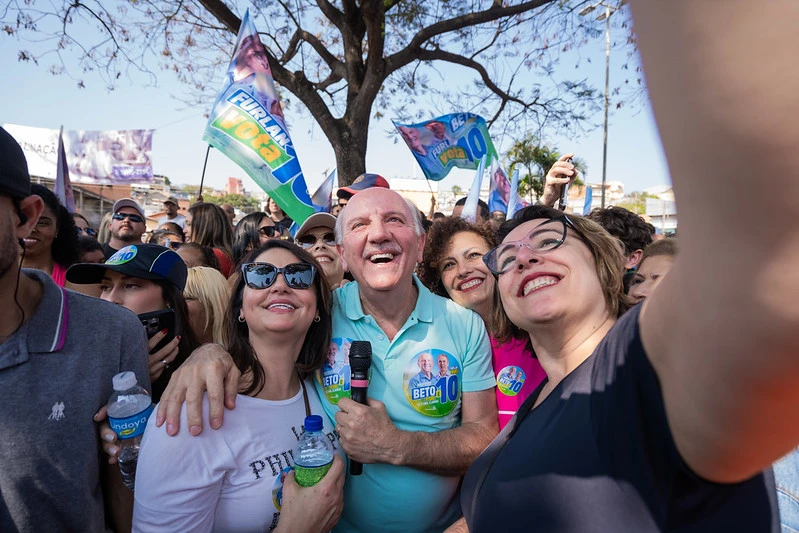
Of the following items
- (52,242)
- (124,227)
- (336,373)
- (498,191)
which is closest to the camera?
(336,373)

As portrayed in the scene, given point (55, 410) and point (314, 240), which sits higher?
point (314, 240)

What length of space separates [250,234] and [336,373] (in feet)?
10.0

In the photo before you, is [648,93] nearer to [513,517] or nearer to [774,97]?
[774,97]

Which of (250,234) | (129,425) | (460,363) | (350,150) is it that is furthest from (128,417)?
(350,150)

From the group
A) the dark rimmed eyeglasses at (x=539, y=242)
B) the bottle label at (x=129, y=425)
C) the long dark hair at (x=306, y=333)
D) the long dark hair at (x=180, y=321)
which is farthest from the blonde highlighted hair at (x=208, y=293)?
the dark rimmed eyeglasses at (x=539, y=242)

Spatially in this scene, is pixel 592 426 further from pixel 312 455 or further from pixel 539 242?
pixel 312 455

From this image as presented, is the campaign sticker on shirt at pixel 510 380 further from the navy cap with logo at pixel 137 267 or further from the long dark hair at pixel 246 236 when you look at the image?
the long dark hair at pixel 246 236

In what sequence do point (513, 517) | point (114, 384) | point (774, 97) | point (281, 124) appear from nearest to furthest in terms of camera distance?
point (774, 97) → point (513, 517) → point (114, 384) → point (281, 124)

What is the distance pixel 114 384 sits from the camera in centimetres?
168

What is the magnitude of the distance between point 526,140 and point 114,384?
1025 cm

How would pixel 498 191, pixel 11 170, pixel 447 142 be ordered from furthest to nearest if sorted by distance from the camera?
pixel 447 142 < pixel 498 191 < pixel 11 170

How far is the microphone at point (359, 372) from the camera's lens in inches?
76.4

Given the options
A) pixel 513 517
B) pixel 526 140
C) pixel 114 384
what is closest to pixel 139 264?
pixel 114 384

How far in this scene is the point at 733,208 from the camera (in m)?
0.37
